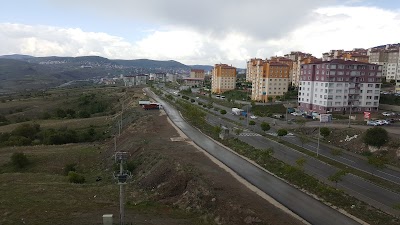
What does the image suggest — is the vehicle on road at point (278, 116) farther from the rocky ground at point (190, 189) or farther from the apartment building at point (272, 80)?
the rocky ground at point (190, 189)

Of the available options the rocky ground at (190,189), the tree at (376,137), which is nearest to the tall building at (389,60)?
the tree at (376,137)

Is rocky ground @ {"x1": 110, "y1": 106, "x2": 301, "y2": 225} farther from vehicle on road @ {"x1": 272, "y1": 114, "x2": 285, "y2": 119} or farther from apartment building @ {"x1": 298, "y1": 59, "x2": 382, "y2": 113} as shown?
apartment building @ {"x1": 298, "y1": 59, "x2": 382, "y2": 113}

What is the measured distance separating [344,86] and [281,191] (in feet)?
169

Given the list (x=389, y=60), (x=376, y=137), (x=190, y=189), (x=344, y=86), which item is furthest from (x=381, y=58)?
(x=190, y=189)

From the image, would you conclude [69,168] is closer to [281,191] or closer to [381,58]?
[281,191]

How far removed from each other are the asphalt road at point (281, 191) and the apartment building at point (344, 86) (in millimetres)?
38994

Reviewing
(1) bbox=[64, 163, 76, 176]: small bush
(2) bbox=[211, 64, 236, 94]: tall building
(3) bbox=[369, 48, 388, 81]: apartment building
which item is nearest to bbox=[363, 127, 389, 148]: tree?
(1) bbox=[64, 163, 76, 176]: small bush

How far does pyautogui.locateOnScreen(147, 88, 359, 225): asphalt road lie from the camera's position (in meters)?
20.2

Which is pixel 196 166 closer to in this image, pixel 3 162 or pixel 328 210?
pixel 328 210

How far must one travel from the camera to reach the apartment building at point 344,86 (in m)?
67.9

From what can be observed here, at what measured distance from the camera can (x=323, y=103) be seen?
224 ft

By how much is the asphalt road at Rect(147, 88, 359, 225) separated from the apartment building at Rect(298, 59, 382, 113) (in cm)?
3899

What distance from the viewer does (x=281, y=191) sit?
24.5m

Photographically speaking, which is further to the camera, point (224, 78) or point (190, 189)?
point (224, 78)
